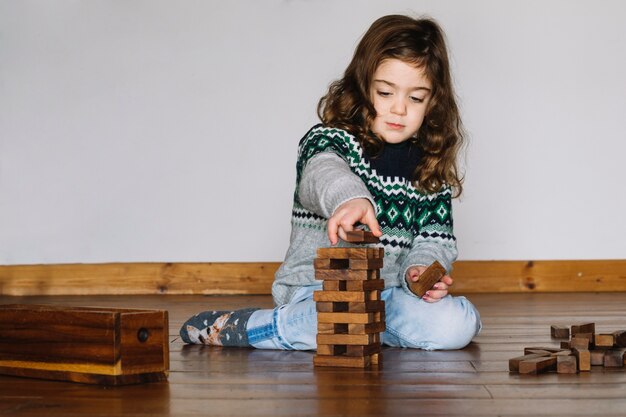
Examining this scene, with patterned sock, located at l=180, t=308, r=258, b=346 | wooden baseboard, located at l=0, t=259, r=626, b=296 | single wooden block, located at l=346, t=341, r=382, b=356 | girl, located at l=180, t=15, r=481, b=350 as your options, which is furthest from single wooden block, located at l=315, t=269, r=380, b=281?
wooden baseboard, located at l=0, t=259, r=626, b=296

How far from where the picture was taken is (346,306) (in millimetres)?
1431

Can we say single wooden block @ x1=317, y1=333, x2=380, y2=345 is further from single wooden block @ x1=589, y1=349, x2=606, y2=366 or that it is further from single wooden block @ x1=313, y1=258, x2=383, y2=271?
single wooden block @ x1=589, y1=349, x2=606, y2=366

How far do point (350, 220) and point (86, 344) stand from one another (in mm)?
415

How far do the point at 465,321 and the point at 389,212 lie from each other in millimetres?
275

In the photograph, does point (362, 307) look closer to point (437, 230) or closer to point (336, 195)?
point (336, 195)

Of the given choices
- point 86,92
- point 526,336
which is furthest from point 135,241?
point 526,336

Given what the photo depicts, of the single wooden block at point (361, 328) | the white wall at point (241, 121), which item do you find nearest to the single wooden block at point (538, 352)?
the single wooden block at point (361, 328)

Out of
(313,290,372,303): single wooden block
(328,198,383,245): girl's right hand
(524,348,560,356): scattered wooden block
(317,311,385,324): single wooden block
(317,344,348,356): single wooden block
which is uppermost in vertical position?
(328,198,383,245): girl's right hand

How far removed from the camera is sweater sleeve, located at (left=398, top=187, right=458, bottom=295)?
1.86m

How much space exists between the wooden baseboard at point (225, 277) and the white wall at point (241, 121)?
39 mm

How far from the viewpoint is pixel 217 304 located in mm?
2723

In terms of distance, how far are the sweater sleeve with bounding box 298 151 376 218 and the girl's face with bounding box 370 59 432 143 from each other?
18cm

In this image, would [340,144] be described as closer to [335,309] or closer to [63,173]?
[335,309]

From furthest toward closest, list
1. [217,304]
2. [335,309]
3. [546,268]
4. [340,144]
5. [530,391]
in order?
[546,268], [217,304], [340,144], [335,309], [530,391]
